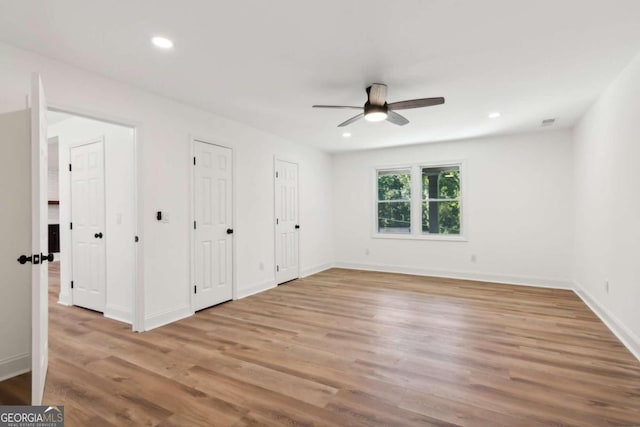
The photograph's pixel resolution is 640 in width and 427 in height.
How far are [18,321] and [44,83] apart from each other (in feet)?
6.44

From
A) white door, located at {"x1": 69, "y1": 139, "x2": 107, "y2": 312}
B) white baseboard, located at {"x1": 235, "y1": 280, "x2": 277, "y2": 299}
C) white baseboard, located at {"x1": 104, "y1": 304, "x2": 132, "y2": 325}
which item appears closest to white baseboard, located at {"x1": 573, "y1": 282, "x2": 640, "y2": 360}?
white baseboard, located at {"x1": 235, "y1": 280, "x2": 277, "y2": 299}

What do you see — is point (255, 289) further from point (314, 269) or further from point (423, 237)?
point (423, 237)

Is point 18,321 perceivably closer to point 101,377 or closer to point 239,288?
point 101,377

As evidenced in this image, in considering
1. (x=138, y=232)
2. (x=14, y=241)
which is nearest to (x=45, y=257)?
(x=14, y=241)

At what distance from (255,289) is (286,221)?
1366 mm

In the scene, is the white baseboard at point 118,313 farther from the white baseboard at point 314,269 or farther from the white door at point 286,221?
the white baseboard at point 314,269

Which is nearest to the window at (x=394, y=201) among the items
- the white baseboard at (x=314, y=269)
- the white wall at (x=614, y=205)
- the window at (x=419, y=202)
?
Answer: the window at (x=419, y=202)

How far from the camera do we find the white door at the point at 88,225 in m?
3.93

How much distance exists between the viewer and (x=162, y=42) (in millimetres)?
2461

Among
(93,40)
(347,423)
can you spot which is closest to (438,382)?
(347,423)

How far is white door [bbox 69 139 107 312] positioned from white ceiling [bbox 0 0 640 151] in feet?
4.79

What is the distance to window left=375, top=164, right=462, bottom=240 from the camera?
20.1 ft

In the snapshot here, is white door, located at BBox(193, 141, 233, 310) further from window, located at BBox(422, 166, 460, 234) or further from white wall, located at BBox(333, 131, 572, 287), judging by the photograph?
window, located at BBox(422, 166, 460, 234)

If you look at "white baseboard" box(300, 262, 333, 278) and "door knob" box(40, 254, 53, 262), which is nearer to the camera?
"door knob" box(40, 254, 53, 262)
